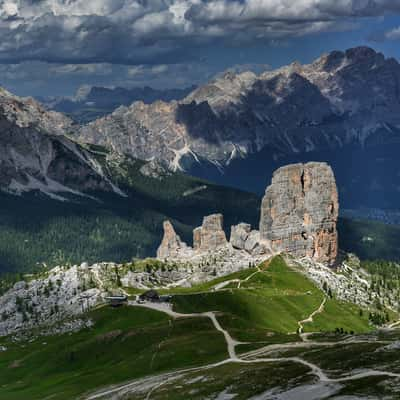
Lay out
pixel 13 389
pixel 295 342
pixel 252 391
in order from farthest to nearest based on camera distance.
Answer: pixel 13 389
pixel 295 342
pixel 252 391

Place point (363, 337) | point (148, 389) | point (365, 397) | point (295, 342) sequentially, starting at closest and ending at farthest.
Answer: point (365, 397) → point (148, 389) → point (363, 337) → point (295, 342)

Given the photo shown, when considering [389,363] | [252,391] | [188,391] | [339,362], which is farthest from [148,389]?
[389,363]

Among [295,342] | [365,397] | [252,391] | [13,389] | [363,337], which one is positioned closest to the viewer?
[365,397]

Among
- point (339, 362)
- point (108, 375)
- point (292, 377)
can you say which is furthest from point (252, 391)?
point (108, 375)

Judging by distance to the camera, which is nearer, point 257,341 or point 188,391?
point 188,391

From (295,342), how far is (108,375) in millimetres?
44184

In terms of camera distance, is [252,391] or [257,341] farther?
[257,341]

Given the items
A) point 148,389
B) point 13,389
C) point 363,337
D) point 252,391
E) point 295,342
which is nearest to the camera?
point 252,391

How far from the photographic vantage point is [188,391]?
139 metres

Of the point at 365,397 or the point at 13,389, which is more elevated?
the point at 365,397

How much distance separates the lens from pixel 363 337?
165 meters

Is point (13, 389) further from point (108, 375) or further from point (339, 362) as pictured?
point (339, 362)

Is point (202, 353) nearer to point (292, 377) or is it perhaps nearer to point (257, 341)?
point (257, 341)

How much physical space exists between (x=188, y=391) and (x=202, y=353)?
4011 cm
